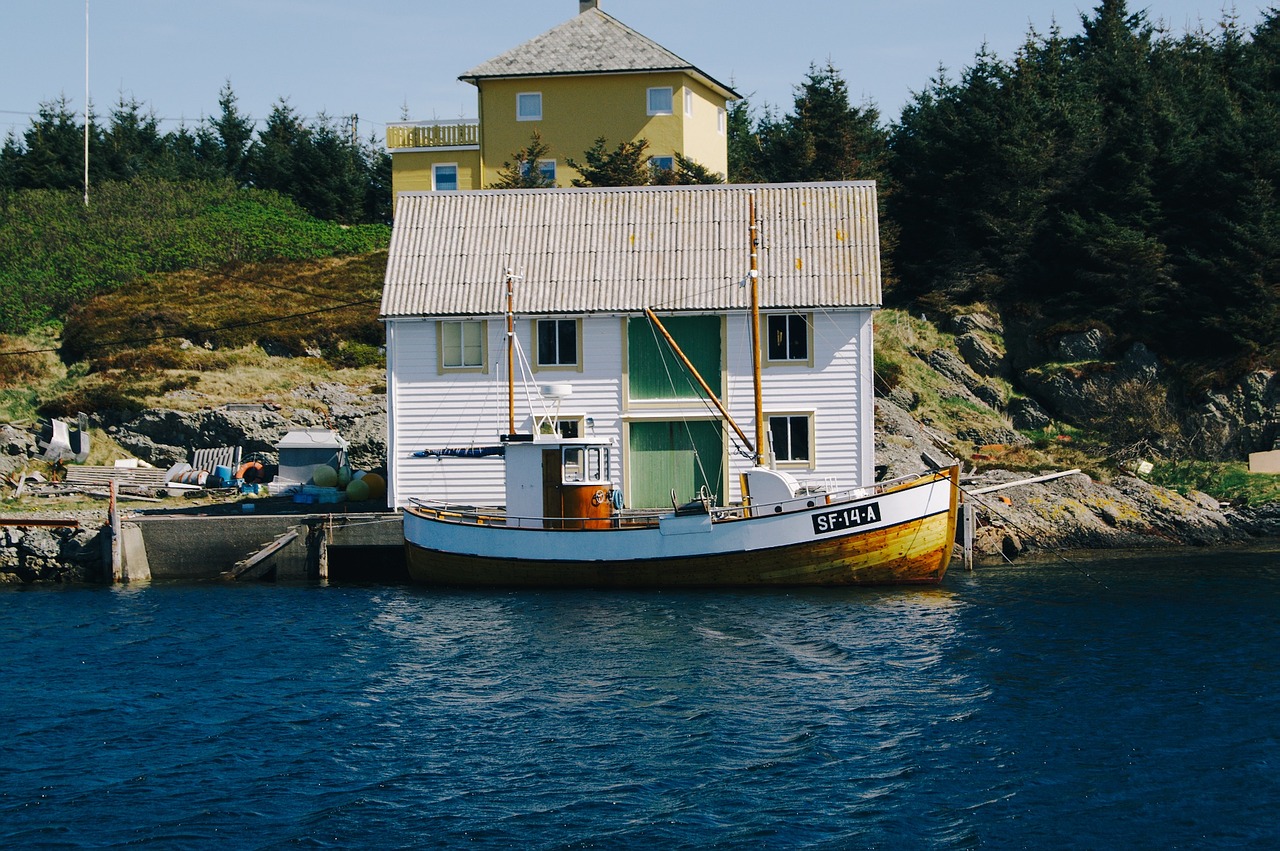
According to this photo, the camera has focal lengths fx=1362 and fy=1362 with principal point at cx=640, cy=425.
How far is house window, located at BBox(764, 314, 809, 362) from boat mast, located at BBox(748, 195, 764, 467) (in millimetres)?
707

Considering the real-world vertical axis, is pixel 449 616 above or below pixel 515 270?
below

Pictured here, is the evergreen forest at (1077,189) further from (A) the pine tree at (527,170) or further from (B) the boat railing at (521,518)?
(B) the boat railing at (521,518)

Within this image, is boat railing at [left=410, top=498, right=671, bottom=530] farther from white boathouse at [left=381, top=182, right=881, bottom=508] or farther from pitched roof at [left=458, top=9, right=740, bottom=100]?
pitched roof at [left=458, top=9, right=740, bottom=100]

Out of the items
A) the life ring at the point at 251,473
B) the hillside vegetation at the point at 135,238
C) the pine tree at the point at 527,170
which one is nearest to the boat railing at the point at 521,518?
the life ring at the point at 251,473

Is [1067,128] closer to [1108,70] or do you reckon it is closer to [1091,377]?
[1108,70]

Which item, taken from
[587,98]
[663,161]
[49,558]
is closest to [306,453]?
[49,558]

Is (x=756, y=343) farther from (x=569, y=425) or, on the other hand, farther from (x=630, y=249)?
(x=569, y=425)

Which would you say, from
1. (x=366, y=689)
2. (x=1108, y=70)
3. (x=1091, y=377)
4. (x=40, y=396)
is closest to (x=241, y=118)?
(x=40, y=396)

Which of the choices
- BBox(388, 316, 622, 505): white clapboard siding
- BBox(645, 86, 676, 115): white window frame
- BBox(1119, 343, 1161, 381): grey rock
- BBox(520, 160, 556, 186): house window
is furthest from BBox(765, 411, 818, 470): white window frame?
BBox(645, 86, 676, 115): white window frame

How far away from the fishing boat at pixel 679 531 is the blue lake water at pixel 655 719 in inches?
35.0

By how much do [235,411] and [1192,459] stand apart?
31.0m

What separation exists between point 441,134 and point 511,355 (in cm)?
3159

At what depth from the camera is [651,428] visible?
36562mm

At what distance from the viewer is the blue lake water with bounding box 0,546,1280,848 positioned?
1742cm
